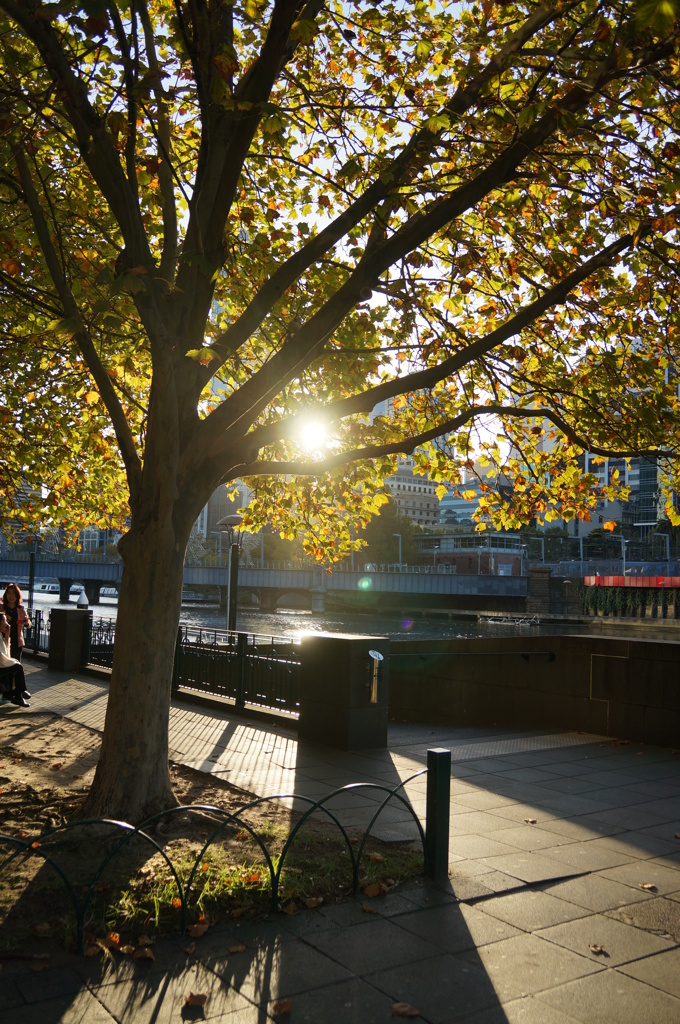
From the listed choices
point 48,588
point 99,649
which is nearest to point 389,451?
point 99,649


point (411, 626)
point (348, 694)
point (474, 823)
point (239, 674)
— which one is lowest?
point (411, 626)

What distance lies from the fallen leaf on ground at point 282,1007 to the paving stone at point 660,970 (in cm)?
170

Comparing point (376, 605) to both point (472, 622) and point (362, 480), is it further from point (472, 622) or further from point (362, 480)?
point (362, 480)

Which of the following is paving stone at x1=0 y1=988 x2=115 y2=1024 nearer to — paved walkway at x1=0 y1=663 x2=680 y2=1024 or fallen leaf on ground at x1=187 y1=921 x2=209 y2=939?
paved walkway at x1=0 y1=663 x2=680 y2=1024

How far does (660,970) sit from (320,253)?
5603mm

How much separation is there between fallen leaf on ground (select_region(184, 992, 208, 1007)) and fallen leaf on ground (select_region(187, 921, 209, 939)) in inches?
27.8

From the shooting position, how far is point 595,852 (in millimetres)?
6188

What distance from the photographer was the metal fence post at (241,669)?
42.2 feet

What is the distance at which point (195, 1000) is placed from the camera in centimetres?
381

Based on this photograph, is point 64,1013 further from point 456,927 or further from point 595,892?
point 595,892

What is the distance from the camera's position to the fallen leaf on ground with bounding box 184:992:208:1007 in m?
3.79

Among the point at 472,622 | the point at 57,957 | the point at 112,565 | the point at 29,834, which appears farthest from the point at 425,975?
the point at 112,565

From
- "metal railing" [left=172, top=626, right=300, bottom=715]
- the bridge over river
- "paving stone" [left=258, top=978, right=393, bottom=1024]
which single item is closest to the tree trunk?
"paving stone" [left=258, top=978, right=393, bottom=1024]

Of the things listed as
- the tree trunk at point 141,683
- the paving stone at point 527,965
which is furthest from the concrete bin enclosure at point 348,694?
the paving stone at point 527,965
